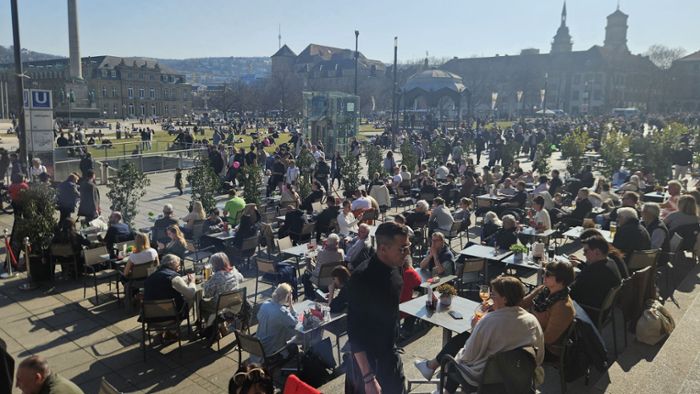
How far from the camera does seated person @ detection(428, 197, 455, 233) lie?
1124 centimetres

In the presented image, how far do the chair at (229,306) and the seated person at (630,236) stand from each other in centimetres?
544

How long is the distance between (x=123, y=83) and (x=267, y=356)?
4624 inches

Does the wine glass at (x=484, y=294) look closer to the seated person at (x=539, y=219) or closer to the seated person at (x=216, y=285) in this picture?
the seated person at (x=216, y=285)

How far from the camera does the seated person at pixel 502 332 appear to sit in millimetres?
4301

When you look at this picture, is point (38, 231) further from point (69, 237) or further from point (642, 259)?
point (642, 259)

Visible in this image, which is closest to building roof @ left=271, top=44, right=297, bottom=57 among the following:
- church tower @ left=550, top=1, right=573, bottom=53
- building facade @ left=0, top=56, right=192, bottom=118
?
building facade @ left=0, top=56, right=192, bottom=118

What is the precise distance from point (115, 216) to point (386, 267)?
300 inches

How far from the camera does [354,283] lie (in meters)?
3.87

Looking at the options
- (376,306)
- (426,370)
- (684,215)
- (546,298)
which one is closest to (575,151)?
(684,215)

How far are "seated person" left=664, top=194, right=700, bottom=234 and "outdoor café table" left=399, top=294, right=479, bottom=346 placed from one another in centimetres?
557

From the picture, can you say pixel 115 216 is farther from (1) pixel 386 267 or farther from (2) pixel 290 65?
(2) pixel 290 65

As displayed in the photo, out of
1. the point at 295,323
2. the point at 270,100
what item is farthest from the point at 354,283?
the point at 270,100

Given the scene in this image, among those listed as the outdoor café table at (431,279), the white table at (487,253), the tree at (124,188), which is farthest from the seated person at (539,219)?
the tree at (124,188)

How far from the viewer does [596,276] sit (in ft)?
20.1
